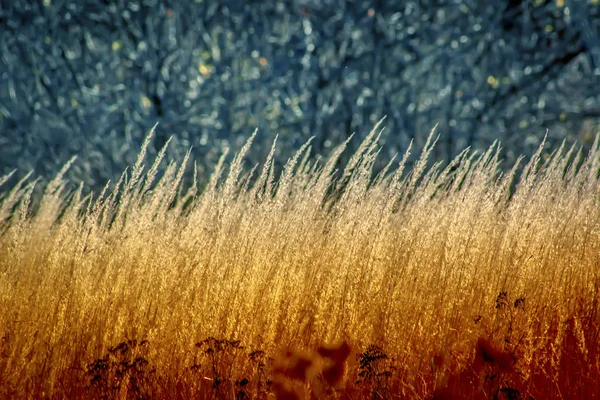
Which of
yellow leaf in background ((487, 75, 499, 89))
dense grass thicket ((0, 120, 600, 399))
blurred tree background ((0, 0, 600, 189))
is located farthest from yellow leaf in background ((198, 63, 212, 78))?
dense grass thicket ((0, 120, 600, 399))

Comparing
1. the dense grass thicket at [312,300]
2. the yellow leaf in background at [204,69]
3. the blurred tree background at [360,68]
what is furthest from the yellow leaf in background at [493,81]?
the dense grass thicket at [312,300]

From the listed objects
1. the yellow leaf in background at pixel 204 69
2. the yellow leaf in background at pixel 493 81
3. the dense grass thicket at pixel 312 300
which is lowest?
the dense grass thicket at pixel 312 300

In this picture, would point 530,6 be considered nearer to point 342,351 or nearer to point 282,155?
point 282,155

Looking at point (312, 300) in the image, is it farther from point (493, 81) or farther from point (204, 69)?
point (493, 81)

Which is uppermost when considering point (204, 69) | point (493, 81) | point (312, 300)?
point (204, 69)

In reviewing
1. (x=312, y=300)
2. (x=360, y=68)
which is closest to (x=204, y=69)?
(x=360, y=68)

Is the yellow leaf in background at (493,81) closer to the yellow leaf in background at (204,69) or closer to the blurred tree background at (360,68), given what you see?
the blurred tree background at (360,68)

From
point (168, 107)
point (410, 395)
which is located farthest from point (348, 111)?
point (410, 395)
